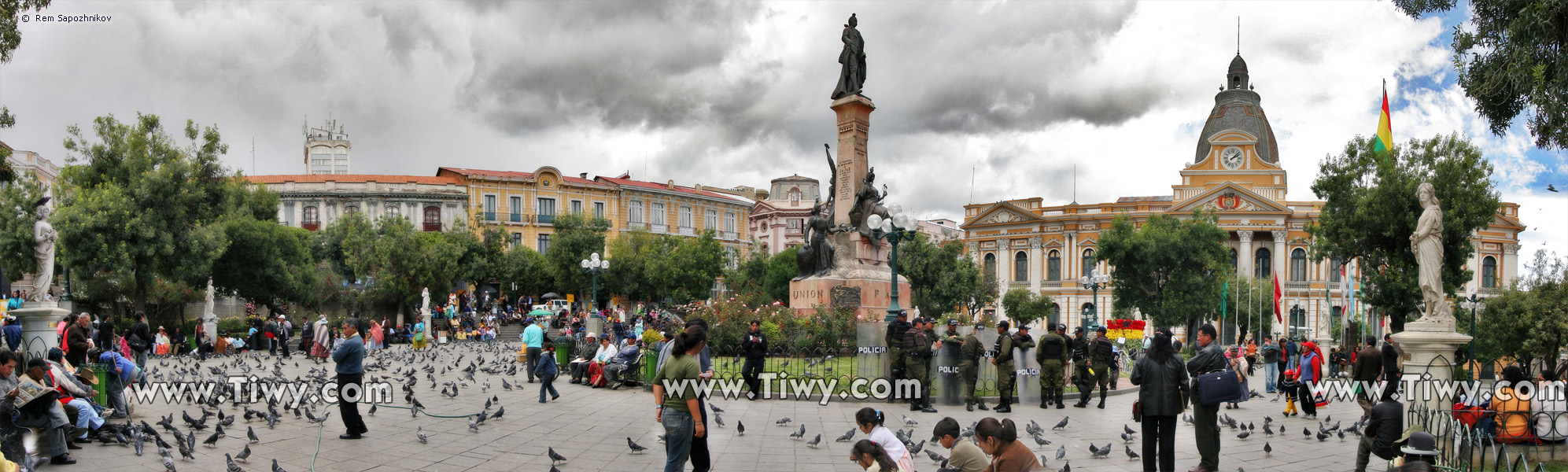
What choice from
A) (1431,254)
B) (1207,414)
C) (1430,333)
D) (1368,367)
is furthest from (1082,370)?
(1207,414)

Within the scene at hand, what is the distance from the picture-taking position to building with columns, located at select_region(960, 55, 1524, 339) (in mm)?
53500

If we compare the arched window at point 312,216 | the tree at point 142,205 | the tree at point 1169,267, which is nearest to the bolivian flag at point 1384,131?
the tree at point 1169,267

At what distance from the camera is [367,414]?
10.8m

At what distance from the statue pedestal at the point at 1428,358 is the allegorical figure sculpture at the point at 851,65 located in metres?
13.1

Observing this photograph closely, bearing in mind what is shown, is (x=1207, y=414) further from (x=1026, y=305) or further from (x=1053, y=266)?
(x=1053, y=266)

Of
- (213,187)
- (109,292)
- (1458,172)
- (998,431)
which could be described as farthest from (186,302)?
(1458,172)

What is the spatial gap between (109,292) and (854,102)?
26462 millimetres

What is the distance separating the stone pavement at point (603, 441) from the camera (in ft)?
26.3

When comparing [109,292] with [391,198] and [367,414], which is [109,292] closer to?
[391,198]

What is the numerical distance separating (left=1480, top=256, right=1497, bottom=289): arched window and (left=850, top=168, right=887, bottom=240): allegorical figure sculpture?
167 feet

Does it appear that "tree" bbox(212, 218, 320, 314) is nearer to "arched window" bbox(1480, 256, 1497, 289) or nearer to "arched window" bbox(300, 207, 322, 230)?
"arched window" bbox(300, 207, 322, 230)

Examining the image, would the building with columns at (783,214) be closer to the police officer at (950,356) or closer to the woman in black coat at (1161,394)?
the police officer at (950,356)

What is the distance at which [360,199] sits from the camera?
48281 mm

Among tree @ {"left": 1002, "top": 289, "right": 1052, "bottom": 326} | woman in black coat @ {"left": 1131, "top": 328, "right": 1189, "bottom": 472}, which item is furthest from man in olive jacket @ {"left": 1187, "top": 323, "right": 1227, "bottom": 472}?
tree @ {"left": 1002, "top": 289, "right": 1052, "bottom": 326}
